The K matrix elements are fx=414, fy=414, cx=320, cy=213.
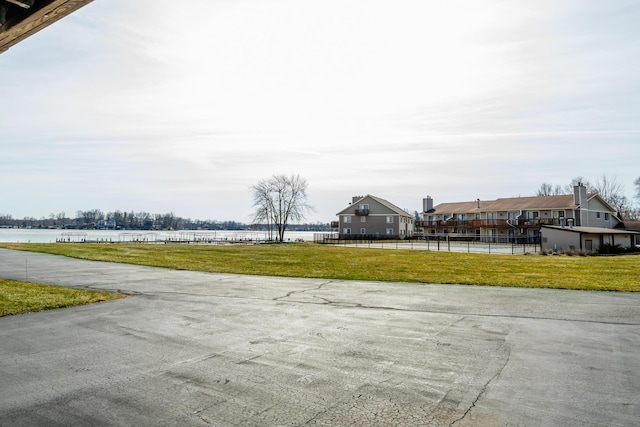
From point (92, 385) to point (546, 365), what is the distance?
567cm

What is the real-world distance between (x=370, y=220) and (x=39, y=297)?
68.6m

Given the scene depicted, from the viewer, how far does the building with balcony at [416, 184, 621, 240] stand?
58.6 meters

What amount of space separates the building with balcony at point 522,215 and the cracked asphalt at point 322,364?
159 ft

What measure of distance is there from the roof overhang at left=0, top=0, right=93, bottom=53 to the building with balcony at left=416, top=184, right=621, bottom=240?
53.5 m

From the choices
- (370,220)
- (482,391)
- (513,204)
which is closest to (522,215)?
(513,204)

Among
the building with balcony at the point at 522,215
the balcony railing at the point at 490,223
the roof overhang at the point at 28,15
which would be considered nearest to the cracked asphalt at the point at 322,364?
the roof overhang at the point at 28,15

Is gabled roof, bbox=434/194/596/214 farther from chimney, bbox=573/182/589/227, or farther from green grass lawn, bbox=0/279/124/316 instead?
green grass lawn, bbox=0/279/124/316

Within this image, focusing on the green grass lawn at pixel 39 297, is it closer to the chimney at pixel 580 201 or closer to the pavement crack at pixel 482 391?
the pavement crack at pixel 482 391

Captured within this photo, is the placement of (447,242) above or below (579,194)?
below

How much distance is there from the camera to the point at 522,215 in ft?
209


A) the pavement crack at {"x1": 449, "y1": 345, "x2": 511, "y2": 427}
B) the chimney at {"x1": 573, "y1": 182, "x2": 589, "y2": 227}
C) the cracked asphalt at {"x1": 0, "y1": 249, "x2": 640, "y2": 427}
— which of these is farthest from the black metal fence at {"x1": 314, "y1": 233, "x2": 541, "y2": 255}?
the pavement crack at {"x1": 449, "y1": 345, "x2": 511, "y2": 427}

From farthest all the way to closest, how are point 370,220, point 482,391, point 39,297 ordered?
1. point 370,220
2. point 39,297
3. point 482,391

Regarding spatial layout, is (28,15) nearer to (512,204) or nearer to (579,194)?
(579,194)

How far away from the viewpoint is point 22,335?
22.7ft
